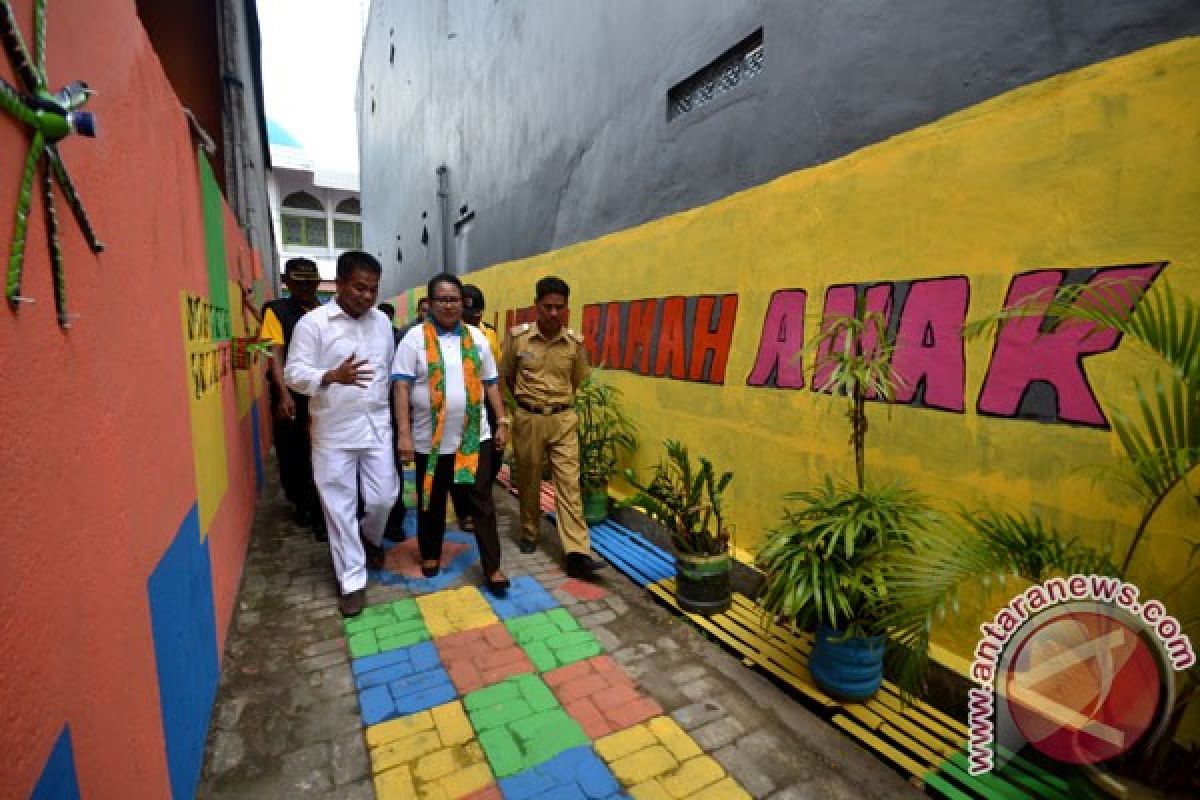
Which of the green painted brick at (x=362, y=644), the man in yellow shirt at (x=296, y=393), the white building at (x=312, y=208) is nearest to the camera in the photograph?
the green painted brick at (x=362, y=644)

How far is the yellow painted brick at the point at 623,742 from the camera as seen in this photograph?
219 cm

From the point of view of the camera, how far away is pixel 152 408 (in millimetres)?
1766

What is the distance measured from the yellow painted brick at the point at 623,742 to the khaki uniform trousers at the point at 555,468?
1.48 metres

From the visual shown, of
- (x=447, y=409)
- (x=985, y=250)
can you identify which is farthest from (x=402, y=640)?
(x=985, y=250)

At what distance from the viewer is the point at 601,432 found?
482 cm

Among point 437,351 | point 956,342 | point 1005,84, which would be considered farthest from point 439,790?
point 1005,84

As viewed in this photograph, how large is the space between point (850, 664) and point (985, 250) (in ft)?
5.99

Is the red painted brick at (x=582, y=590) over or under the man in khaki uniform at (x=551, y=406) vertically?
under

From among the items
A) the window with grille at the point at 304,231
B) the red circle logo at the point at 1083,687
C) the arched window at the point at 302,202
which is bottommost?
the red circle logo at the point at 1083,687

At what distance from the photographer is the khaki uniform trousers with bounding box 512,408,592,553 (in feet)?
12.4

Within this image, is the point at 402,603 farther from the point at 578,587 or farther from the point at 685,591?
the point at 685,591

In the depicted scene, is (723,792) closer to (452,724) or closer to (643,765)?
(643,765)

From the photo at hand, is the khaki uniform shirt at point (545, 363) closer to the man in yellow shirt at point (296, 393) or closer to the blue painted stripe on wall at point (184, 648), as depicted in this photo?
A: the man in yellow shirt at point (296, 393)

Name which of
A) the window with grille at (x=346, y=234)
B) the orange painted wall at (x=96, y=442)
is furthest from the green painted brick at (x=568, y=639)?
the window with grille at (x=346, y=234)
